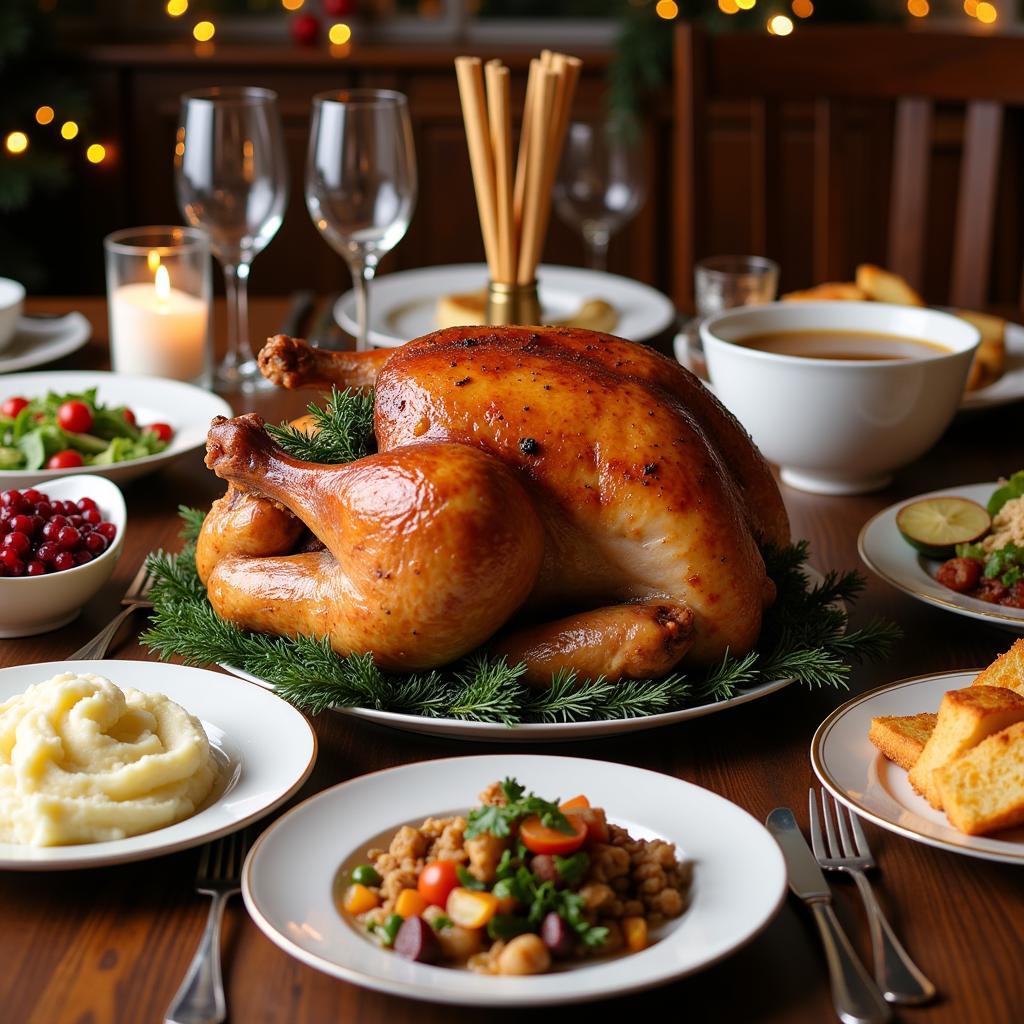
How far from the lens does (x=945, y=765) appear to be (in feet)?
3.41

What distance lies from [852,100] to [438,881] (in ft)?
8.34

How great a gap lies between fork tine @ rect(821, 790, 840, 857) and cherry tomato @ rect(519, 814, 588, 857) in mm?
220

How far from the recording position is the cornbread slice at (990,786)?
1.01 meters

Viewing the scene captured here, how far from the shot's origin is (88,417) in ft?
6.38

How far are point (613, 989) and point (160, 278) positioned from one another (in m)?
1.81

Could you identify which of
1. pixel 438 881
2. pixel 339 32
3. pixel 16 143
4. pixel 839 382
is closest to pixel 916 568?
pixel 839 382

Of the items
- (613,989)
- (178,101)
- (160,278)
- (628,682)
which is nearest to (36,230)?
(178,101)

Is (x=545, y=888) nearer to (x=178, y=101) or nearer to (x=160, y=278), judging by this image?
(x=160, y=278)

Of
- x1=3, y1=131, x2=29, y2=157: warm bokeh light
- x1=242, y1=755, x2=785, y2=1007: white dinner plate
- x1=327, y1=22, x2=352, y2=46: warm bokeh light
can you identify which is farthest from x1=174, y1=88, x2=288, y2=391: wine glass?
x1=327, y1=22, x2=352, y2=46: warm bokeh light

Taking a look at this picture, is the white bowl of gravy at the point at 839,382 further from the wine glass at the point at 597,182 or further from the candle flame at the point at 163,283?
the wine glass at the point at 597,182

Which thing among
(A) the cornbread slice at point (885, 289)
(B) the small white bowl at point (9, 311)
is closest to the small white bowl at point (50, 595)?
(B) the small white bowl at point (9, 311)

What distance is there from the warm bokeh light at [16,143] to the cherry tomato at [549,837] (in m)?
4.01

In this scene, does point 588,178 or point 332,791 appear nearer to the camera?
point 332,791

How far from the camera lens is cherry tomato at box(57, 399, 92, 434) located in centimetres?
193
